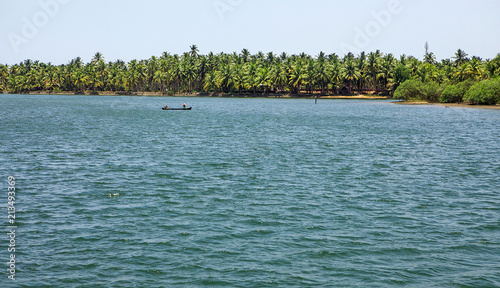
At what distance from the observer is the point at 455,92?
4973 inches

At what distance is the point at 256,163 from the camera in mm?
36531

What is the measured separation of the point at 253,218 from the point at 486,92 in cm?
10416

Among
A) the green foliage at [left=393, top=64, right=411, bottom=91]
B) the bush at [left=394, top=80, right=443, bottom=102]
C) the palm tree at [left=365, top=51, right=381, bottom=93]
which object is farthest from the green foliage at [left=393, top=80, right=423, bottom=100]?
the palm tree at [left=365, top=51, right=381, bottom=93]

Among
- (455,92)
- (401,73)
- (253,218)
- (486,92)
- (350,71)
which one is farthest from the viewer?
(350,71)

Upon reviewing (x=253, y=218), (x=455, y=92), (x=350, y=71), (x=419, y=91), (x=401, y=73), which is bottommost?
(x=253, y=218)

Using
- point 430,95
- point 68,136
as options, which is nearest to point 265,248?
point 68,136

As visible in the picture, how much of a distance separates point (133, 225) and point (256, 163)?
1758 cm

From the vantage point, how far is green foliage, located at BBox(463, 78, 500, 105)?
10688 centimetres

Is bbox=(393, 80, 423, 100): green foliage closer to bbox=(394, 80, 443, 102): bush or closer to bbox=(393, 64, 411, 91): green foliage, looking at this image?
bbox=(394, 80, 443, 102): bush

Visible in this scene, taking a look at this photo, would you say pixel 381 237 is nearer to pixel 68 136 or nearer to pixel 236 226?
pixel 236 226

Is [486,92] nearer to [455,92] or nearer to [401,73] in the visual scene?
[455,92]

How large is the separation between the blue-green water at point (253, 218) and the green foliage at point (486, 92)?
7479 cm

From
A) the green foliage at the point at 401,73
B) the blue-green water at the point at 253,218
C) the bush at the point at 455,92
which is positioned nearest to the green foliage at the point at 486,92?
the bush at the point at 455,92

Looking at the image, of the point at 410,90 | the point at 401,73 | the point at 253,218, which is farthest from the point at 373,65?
the point at 253,218
